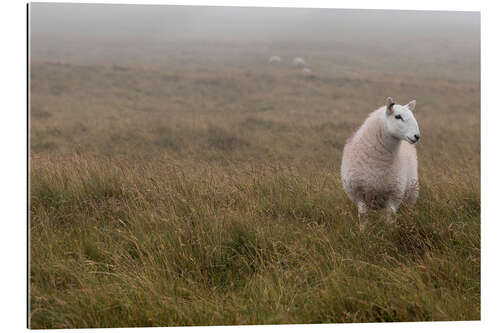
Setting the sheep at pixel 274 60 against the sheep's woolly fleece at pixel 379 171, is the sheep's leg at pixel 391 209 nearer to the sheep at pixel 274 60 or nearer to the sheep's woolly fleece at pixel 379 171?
the sheep's woolly fleece at pixel 379 171

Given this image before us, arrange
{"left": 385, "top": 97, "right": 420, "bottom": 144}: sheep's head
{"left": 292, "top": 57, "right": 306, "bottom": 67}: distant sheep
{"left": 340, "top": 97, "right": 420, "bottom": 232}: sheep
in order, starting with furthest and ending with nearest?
1. {"left": 292, "top": 57, "right": 306, "bottom": 67}: distant sheep
2. {"left": 340, "top": 97, "right": 420, "bottom": 232}: sheep
3. {"left": 385, "top": 97, "right": 420, "bottom": 144}: sheep's head

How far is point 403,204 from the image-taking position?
209 inches

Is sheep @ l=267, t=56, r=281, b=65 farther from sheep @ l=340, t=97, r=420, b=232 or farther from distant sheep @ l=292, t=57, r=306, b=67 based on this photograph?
sheep @ l=340, t=97, r=420, b=232

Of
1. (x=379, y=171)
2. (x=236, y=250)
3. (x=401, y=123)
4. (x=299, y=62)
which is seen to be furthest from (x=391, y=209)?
(x=299, y=62)

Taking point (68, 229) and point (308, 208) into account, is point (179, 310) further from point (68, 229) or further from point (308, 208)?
point (308, 208)

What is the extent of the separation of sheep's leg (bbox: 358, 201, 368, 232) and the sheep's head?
75cm

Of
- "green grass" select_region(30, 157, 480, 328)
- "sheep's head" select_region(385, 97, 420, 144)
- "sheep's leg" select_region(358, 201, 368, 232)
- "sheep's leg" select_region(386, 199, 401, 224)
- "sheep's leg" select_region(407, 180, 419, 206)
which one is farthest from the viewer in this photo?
"sheep's leg" select_region(407, 180, 419, 206)

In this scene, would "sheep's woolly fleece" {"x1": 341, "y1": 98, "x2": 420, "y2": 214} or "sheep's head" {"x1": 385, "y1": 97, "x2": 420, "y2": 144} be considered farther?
"sheep's woolly fleece" {"x1": 341, "y1": 98, "x2": 420, "y2": 214}

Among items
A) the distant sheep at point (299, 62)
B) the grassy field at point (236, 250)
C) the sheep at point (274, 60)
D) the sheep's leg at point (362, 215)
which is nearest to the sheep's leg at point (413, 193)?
the grassy field at point (236, 250)

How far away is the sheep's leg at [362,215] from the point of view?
15.1 ft

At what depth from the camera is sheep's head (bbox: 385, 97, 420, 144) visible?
4.93 metres

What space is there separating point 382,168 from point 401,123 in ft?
1.78

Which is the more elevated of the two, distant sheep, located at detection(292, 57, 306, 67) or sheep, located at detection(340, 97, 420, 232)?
distant sheep, located at detection(292, 57, 306, 67)

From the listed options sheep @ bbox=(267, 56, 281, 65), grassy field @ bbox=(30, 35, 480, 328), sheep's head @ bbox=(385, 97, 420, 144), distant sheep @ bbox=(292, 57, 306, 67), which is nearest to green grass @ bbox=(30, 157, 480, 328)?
grassy field @ bbox=(30, 35, 480, 328)
